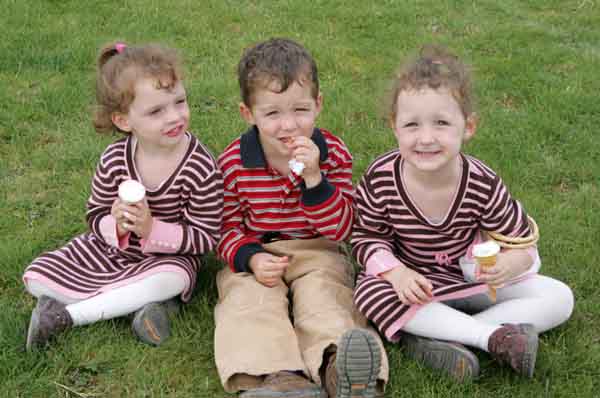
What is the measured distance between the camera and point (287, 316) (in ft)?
9.61

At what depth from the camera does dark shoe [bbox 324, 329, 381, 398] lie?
238cm

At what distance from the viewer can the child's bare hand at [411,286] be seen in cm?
270

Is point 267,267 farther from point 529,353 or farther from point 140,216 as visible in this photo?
point 529,353

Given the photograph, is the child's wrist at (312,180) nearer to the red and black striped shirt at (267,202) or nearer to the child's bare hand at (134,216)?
the red and black striped shirt at (267,202)

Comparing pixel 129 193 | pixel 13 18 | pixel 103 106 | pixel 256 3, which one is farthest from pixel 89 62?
pixel 129 193

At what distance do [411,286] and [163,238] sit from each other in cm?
97

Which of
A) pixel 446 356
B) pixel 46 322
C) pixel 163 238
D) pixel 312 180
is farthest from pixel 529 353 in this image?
pixel 46 322

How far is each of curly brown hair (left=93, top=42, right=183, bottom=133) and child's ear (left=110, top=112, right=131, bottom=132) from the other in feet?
0.05

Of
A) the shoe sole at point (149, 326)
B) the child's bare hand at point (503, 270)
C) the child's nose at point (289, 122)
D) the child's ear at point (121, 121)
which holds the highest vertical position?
the child's nose at point (289, 122)

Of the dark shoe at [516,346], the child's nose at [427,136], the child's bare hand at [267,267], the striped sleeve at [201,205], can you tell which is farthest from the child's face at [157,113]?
the dark shoe at [516,346]

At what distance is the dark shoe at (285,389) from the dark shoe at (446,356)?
1.41ft

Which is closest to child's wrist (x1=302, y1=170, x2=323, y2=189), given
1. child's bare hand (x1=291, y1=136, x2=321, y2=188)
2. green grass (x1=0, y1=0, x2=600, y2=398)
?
child's bare hand (x1=291, y1=136, x2=321, y2=188)

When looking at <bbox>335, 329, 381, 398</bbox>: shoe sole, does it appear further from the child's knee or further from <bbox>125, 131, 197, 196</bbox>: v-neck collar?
<bbox>125, 131, 197, 196</bbox>: v-neck collar

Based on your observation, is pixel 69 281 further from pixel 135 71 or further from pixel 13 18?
pixel 13 18
